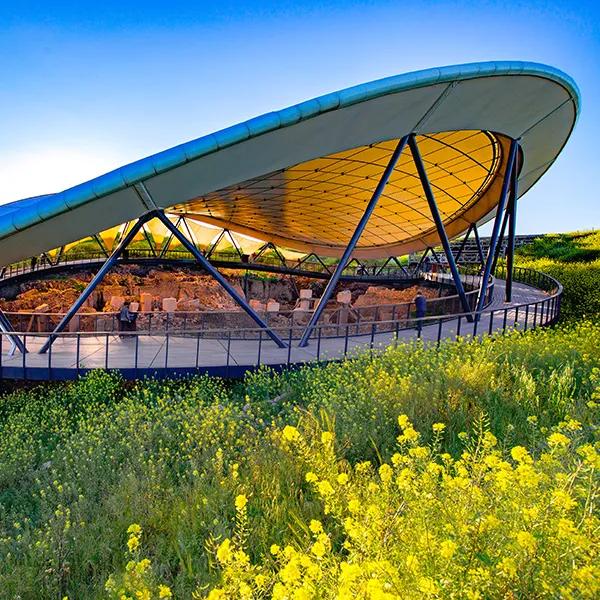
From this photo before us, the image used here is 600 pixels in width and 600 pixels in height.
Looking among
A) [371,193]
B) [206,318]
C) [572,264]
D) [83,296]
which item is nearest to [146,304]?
[206,318]

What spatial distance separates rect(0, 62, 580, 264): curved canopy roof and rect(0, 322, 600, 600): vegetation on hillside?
3710mm

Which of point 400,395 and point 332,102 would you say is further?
point 332,102

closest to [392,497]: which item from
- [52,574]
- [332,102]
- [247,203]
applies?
[52,574]

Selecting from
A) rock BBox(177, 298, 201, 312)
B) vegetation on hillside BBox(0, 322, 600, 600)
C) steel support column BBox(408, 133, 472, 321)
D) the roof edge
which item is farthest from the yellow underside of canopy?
vegetation on hillside BBox(0, 322, 600, 600)

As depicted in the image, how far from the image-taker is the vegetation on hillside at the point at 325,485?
2316 millimetres

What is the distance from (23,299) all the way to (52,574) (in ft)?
79.1

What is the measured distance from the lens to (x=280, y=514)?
4457 mm

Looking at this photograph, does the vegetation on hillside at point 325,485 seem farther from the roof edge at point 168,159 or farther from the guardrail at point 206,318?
the guardrail at point 206,318

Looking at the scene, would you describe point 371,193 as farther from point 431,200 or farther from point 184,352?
point 184,352

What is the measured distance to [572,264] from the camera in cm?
2777

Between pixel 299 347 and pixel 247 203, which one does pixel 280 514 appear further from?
pixel 247 203

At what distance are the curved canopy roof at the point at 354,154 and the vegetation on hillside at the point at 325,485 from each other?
12.2ft

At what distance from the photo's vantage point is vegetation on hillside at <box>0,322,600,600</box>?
232 cm

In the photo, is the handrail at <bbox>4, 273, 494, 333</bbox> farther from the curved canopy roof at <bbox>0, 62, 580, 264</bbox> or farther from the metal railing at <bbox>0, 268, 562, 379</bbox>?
the curved canopy roof at <bbox>0, 62, 580, 264</bbox>
